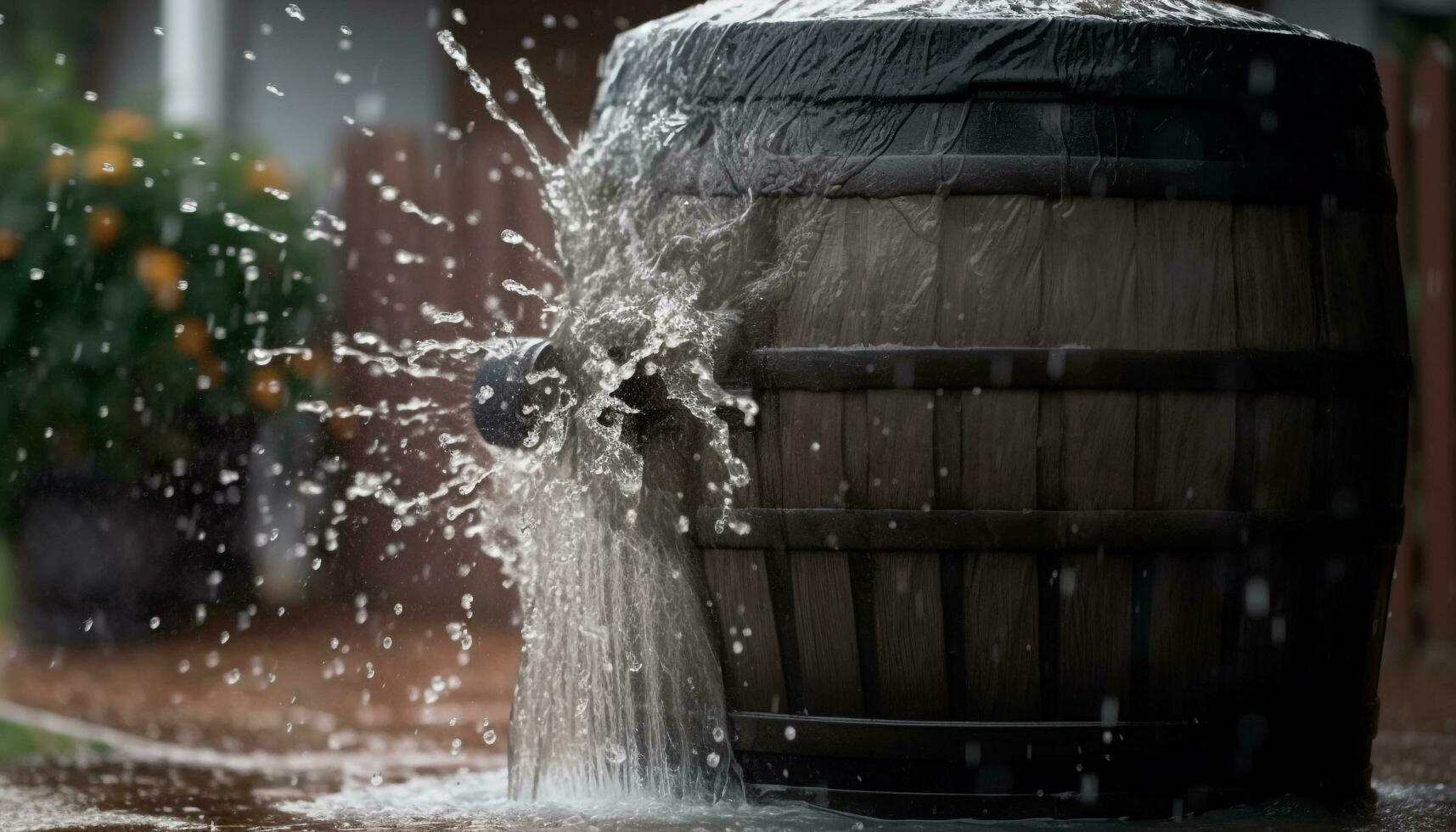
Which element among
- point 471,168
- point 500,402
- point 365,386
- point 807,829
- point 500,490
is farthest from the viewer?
point 471,168

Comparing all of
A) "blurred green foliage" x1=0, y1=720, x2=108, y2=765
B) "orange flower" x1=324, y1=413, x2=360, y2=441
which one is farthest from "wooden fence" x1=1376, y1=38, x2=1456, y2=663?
"blurred green foliage" x1=0, y1=720, x2=108, y2=765

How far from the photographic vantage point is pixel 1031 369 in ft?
7.11

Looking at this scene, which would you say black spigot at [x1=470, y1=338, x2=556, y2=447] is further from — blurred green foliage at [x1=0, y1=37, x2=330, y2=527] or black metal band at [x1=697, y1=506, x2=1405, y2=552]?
blurred green foliage at [x1=0, y1=37, x2=330, y2=527]

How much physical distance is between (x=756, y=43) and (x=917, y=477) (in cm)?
58

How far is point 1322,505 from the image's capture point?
7.52 ft

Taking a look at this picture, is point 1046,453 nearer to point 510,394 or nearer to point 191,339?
point 510,394

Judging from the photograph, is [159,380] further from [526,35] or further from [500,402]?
[526,35]

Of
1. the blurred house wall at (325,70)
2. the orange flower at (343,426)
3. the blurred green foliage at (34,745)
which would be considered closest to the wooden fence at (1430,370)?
the orange flower at (343,426)

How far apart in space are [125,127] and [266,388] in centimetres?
82

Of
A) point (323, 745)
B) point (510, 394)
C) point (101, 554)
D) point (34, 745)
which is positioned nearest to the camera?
point (510, 394)

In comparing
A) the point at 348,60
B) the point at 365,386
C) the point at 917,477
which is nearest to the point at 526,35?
the point at 348,60

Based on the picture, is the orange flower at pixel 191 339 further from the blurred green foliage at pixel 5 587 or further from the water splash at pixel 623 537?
the water splash at pixel 623 537

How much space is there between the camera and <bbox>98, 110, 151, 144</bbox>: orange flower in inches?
193

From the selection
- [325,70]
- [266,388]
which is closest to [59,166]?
[266,388]
